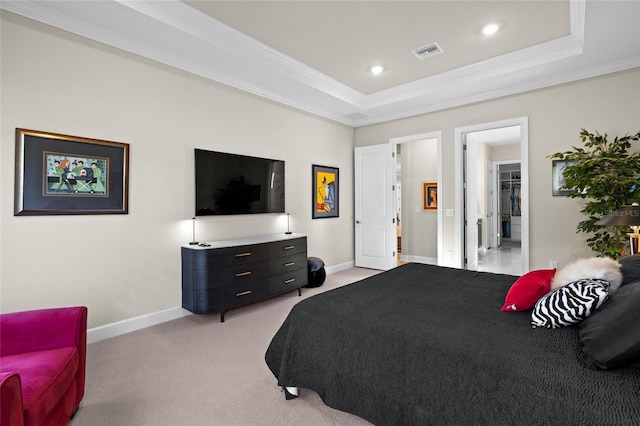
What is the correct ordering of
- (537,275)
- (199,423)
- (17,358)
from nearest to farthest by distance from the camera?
(17,358) → (199,423) → (537,275)

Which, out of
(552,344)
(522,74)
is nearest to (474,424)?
(552,344)

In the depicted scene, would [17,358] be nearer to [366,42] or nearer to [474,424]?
[474,424]

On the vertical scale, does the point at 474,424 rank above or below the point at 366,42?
below

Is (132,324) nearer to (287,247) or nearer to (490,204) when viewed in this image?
(287,247)

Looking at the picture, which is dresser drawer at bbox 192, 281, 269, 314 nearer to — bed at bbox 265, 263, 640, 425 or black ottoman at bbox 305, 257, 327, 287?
black ottoman at bbox 305, 257, 327, 287

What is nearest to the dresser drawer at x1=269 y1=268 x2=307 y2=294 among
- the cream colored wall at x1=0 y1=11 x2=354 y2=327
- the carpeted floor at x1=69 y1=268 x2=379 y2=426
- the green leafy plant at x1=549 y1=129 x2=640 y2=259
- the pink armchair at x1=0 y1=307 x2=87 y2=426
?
the carpeted floor at x1=69 y1=268 x2=379 y2=426

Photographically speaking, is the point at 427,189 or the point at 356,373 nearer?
the point at 356,373

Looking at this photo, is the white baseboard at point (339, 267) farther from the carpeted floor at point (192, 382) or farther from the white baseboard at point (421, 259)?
the carpeted floor at point (192, 382)

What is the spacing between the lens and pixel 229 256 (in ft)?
11.4

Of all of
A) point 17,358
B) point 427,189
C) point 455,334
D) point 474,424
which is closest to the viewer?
point 474,424

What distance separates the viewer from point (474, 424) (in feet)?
4.22

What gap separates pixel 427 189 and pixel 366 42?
3.86m

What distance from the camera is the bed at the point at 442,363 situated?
1.14m

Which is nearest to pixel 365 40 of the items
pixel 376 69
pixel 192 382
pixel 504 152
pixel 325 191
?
pixel 376 69
